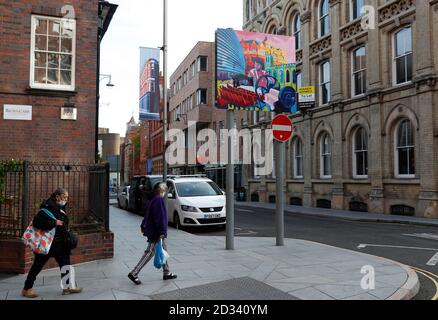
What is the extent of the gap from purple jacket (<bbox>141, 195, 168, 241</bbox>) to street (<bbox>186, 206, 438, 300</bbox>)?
3790 mm

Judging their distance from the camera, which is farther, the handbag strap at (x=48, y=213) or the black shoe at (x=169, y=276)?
the black shoe at (x=169, y=276)

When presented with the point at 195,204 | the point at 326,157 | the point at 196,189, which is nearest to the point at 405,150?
the point at 326,157

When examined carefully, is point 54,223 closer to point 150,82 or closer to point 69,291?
point 69,291

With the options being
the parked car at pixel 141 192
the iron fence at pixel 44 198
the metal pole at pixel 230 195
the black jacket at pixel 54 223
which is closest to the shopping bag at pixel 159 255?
the black jacket at pixel 54 223

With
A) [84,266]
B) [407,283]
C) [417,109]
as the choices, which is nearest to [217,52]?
[84,266]

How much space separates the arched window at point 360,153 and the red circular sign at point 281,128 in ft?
43.3

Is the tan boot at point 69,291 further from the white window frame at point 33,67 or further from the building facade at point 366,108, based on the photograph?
the building facade at point 366,108

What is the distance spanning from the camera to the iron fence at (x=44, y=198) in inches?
298

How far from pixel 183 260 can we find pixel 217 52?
15.7 feet

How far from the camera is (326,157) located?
85.6ft

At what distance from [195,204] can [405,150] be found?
10941 mm

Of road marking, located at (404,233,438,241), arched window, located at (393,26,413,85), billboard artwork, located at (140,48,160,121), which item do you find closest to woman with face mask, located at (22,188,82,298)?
billboard artwork, located at (140,48,160,121)

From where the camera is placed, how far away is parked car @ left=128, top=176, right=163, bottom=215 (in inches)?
768
